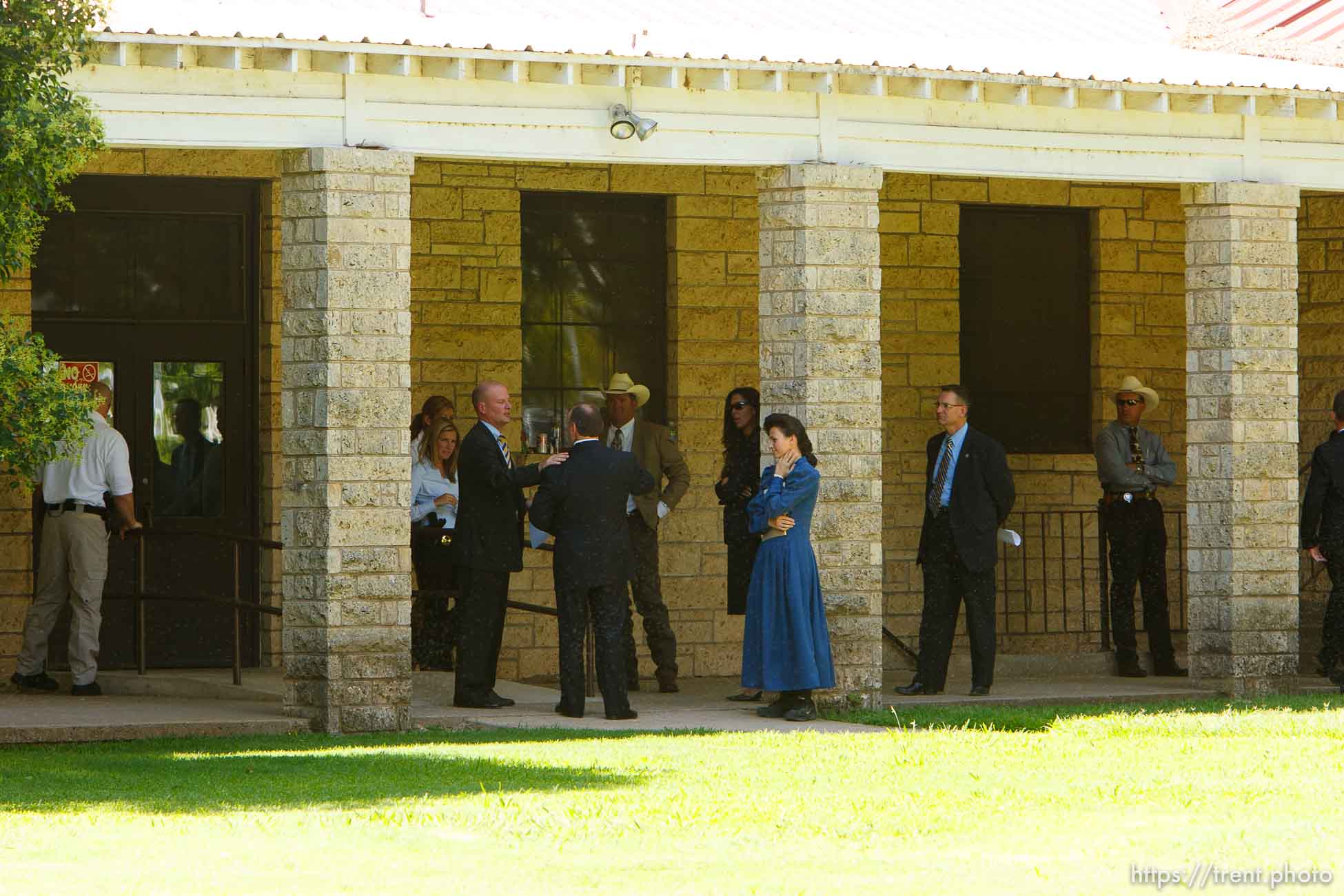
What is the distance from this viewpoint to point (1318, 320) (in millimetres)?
17531

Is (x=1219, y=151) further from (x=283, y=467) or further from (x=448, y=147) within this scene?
(x=283, y=467)

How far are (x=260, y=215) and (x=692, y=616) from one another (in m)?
4.17

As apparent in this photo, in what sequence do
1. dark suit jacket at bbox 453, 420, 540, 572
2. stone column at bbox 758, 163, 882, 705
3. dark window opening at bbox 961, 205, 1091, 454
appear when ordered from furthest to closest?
dark window opening at bbox 961, 205, 1091, 454 < stone column at bbox 758, 163, 882, 705 < dark suit jacket at bbox 453, 420, 540, 572

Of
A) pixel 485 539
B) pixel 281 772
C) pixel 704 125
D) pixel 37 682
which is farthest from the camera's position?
pixel 37 682

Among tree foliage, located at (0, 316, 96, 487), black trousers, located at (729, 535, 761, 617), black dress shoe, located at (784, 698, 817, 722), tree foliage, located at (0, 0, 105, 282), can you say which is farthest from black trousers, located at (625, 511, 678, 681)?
tree foliage, located at (0, 0, 105, 282)

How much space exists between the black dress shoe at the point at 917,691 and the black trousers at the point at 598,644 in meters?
2.25

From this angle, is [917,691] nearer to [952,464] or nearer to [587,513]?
[952,464]

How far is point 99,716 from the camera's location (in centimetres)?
1243

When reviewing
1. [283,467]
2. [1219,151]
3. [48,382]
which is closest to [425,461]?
[283,467]

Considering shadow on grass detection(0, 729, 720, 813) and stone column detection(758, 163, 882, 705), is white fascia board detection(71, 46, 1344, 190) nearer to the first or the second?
stone column detection(758, 163, 882, 705)

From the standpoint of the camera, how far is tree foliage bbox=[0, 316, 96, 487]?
9.94 m

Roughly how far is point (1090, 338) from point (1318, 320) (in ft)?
5.99

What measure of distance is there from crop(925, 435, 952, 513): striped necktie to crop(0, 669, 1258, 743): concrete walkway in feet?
3.91

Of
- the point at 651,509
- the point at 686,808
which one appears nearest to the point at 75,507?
the point at 651,509
